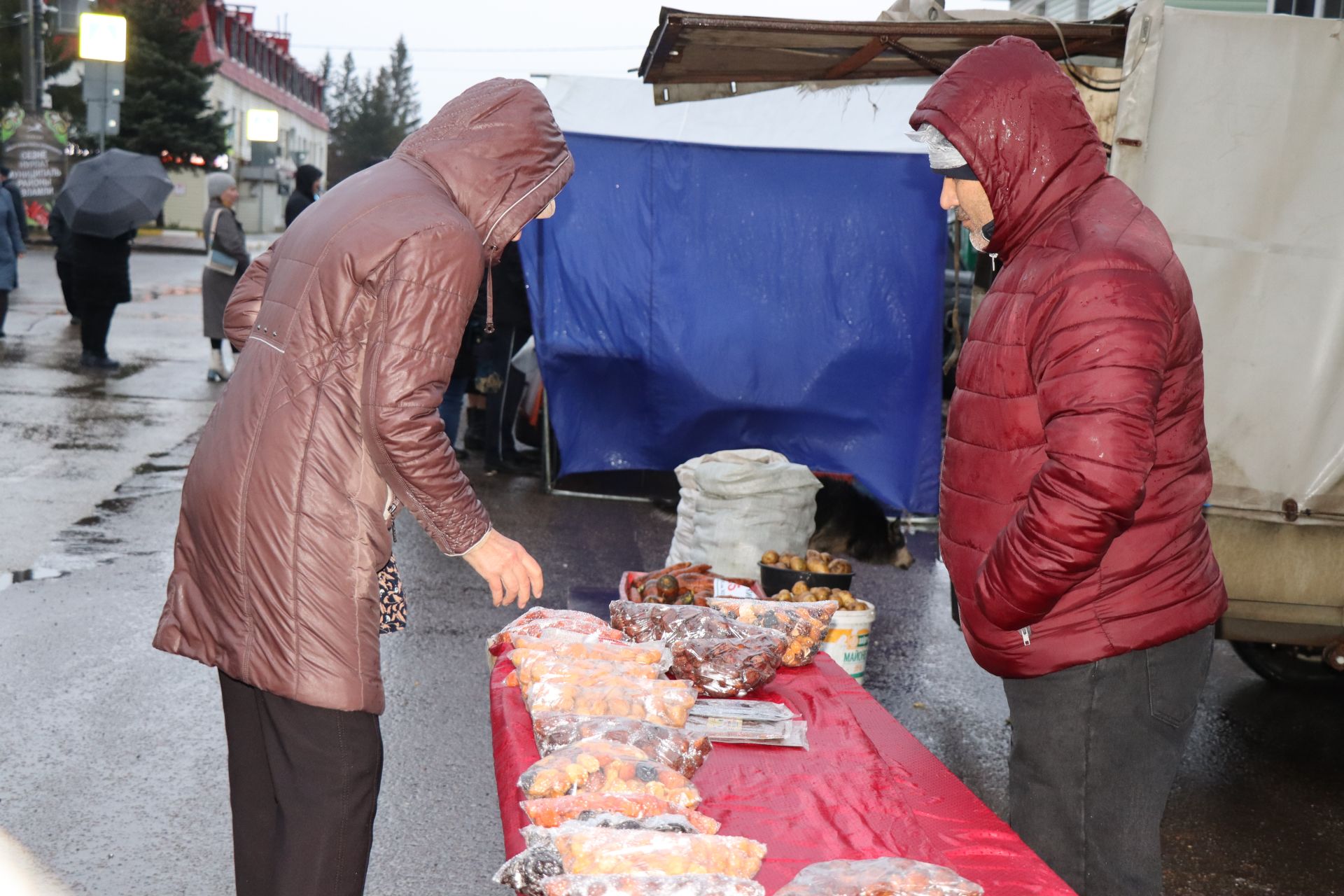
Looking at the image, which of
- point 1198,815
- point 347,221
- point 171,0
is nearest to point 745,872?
point 347,221

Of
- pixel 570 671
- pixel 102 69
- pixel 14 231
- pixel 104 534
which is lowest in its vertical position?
pixel 104 534

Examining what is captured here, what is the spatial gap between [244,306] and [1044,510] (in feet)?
6.37

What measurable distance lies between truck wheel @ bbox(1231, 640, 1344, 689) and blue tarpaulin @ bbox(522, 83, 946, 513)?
3018 mm

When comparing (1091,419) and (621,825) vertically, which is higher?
(1091,419)

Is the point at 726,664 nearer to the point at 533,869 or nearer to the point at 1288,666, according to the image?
the point at 533,869

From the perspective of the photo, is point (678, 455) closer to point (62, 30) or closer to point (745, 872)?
point (745, 872)

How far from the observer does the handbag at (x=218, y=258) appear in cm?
1220

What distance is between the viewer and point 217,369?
13.7 m

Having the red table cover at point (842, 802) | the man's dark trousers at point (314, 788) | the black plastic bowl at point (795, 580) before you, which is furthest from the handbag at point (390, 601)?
the black plastic bowl at point (795, 580)

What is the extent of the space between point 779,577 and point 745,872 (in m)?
3.30

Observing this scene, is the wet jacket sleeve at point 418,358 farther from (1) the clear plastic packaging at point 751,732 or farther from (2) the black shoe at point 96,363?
(2) the black shoe at point 96,363

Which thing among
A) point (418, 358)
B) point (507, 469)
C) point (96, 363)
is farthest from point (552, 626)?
point (96, 363)

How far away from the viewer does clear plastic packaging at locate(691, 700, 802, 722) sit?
3.12m

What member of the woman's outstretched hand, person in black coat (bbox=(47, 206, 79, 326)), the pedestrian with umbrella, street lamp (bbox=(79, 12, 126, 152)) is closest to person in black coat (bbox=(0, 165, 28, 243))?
person in black coat (bbox=(47, 206, 79, 326))
